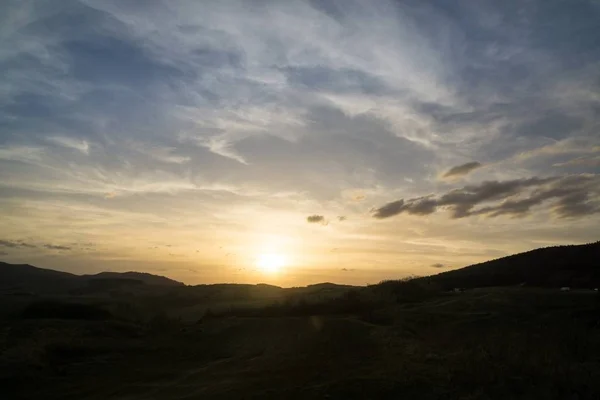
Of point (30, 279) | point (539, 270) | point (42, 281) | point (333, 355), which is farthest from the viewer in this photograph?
point (30, 279)

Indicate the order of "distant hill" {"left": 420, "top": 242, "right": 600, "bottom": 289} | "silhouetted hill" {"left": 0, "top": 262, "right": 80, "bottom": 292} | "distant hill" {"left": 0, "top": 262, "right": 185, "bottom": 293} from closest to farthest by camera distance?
"distant hill" {"left": 420, "top": 242, "right": 600, "bottom": 289} < "silhouetted hill" {"left": 0, "top": 262, "right": 80, "bottom": 292} < "distant hill" {"left": 0, "top": 262, "right": 185, "bottom": 293}

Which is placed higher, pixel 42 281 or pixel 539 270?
pixel 42 281

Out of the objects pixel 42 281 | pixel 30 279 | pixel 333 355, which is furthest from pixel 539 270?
pixel 30 279

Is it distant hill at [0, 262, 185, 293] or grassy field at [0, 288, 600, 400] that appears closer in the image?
grassy field at [0, 288, 600, 400]

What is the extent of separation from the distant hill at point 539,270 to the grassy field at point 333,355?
19077 mm

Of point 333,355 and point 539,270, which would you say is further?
point 539,270

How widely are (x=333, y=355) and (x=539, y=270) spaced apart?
4233 cm

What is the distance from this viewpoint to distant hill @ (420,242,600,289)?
44531 mm

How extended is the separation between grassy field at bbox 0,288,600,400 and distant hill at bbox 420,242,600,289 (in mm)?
19077

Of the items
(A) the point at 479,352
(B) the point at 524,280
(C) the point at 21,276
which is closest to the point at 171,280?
(C) the point at 21,276

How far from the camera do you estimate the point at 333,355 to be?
1593 cm

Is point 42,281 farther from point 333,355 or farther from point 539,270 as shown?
point 333,355

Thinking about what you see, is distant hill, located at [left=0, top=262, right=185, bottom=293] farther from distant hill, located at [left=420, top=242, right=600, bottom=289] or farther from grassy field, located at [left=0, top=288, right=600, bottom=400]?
grassy field, located at [left=0, top=288, right=600, bottom=400]

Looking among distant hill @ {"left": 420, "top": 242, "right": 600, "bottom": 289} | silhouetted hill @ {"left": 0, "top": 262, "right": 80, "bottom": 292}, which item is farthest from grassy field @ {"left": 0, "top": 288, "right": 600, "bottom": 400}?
silhouetted hill @ {"left": 0, "top": 262, "right": 80, "bottom": 292}
